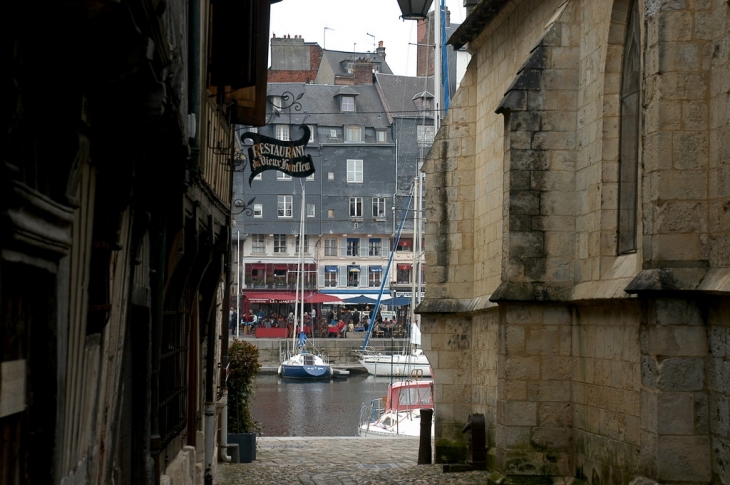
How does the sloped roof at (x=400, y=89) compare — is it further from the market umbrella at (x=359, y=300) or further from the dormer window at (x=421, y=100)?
the market umbrella at (x=359, y=300)

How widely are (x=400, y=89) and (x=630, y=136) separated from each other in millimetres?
54762

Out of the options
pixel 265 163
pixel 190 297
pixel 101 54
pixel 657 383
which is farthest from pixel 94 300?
pixel 265 163

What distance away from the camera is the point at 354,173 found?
2549 inches

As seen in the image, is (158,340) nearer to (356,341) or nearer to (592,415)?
(592,415)

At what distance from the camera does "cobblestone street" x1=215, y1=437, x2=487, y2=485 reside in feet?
46.6

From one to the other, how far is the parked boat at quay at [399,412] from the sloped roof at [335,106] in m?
32.0

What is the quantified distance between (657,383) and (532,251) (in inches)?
161

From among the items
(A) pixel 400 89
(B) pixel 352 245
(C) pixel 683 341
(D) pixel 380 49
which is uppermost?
(D) pixel 380 49

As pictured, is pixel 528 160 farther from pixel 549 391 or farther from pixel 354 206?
pixel 354 206

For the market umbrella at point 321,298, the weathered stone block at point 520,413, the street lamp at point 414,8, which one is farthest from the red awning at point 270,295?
the weathered stone block at point 520,413

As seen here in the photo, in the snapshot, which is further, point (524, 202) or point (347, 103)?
point (347, 103)

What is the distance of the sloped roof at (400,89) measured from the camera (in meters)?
64.8

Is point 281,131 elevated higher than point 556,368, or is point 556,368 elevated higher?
point 281,131

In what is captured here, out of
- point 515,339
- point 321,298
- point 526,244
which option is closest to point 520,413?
point 515,339
